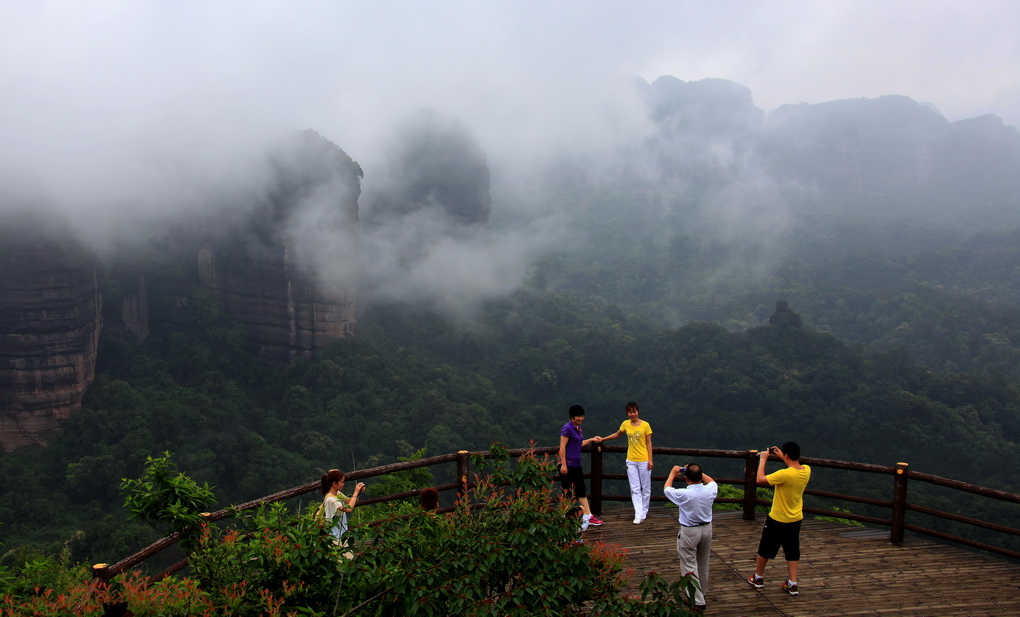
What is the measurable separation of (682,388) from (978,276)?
195 feet

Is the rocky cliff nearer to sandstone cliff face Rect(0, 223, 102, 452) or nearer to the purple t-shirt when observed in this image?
sandstone cliff face Rect(0, 223, 102, 452)

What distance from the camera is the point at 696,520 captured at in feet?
18.8

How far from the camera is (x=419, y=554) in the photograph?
158 inches

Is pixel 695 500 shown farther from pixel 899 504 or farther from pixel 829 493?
pixel 899 504

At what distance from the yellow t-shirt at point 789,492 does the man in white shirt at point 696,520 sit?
664 millimetres

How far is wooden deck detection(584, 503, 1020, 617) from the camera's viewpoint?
588 centimetres

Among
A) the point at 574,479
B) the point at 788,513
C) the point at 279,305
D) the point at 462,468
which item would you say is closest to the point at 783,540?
the point at 788,513

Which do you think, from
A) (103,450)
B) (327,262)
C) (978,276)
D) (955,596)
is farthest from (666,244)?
(955,596)

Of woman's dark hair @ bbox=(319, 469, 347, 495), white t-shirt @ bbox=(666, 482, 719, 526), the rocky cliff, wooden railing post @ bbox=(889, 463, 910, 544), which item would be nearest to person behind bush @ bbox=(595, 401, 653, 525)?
white t-shirt @ bbox=(666, 482, 719, 526)

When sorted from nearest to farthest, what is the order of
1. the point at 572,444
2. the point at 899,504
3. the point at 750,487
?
the point at 899,504
the point at 572,444
the point at 750,487

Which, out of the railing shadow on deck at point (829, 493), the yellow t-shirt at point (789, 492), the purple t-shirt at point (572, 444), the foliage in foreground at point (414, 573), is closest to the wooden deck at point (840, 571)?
the railing shadow on deck at point (829, 493)

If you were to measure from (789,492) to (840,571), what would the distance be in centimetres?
125

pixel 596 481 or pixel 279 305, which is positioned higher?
pixel 596 481

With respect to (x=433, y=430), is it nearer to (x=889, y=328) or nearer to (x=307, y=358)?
(x=307, y=358)
